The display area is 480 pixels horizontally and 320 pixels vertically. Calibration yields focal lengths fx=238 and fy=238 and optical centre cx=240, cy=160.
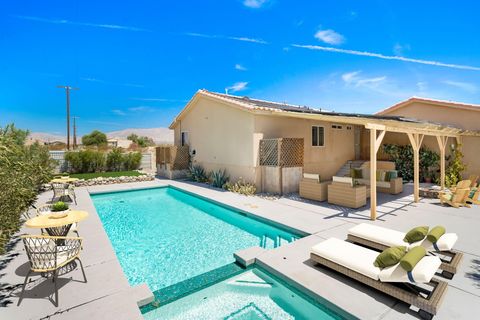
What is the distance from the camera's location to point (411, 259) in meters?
3.89

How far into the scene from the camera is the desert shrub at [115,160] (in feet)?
73.3

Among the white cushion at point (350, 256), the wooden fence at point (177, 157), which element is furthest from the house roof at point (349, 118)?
the white cushion at point (350, 256)

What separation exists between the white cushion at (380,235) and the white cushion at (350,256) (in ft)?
2.42

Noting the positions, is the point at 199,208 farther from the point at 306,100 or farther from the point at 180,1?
the point at 306,100

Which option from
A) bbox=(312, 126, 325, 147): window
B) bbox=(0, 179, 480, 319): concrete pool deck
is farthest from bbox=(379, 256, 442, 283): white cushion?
bbox=(312, 126, 325, 147): window

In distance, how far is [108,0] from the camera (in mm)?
13977

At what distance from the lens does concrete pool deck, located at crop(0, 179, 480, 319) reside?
3.92m

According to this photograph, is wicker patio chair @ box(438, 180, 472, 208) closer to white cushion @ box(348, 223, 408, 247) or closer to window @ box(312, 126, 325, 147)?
white cushion @ box(348, 223, 408, 247)

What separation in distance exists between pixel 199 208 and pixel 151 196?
4.71m

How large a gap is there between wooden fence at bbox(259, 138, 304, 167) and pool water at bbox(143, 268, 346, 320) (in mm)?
8198

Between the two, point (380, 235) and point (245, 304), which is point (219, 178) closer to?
point (380, 235)

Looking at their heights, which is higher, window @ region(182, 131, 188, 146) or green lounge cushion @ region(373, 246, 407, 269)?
window @ region(182, 131, 188, 146)

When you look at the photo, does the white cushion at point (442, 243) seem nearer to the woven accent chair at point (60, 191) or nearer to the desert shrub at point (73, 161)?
the woven accent chair at point (60, 191)

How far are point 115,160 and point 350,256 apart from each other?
22.7 metres
